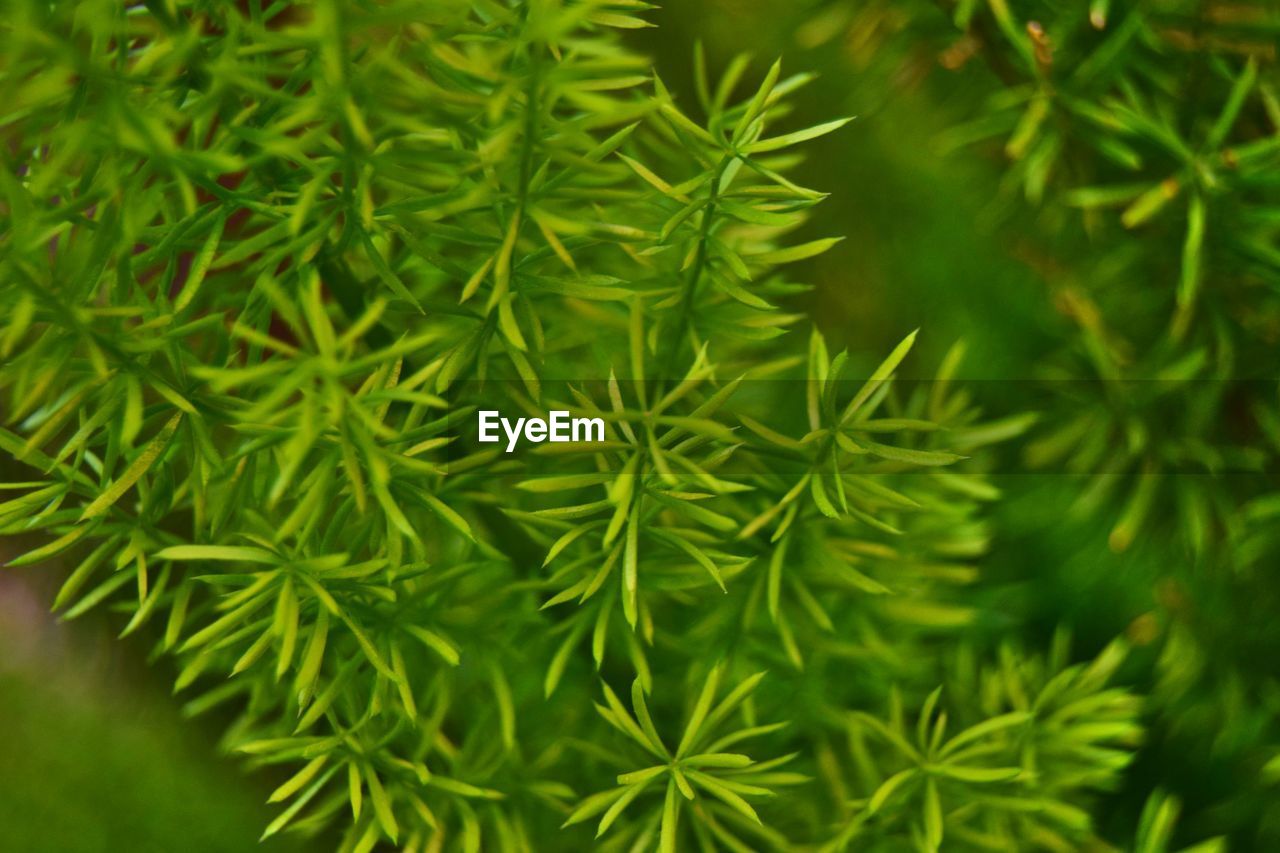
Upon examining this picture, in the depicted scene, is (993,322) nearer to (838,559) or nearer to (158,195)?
(838,559)

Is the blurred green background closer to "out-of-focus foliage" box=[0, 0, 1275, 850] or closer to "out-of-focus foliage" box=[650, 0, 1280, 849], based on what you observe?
"out-of-focus foliage" box=[0, 0, 1275, 850]

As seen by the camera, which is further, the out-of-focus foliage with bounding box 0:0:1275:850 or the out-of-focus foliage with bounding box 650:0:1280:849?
the out-of-focus foliage with bounding box 650:0:1280:849

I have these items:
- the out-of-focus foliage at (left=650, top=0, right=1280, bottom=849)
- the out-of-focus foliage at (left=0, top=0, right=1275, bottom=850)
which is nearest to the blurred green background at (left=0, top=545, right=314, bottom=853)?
the out-of-focus foliage at (left=0, top=0, right=1275, bottom=850)

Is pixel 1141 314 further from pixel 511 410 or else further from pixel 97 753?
pixel 97 753

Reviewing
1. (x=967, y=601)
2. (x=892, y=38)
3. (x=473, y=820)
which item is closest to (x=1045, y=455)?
(x=967, y=601)

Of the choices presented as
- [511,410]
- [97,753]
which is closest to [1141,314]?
[511,410]

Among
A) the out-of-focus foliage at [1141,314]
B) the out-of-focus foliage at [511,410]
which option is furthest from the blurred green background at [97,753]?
the out-of-focus foliage at [1141,314]

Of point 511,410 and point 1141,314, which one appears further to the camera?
point 1141,314

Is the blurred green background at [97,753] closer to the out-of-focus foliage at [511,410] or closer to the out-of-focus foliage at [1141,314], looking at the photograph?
the out-of-focus foliage at [511,410]
